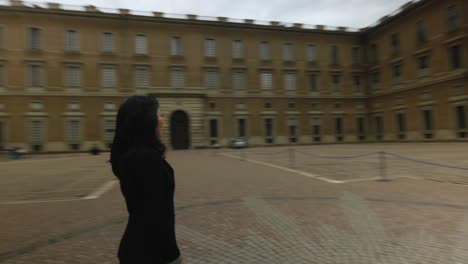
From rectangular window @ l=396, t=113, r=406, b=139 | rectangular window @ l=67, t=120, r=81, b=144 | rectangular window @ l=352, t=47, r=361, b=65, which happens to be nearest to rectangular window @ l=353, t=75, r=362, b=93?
rectangular window @ l=352, t=47, r=361, b=65

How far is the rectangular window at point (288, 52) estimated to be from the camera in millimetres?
44688

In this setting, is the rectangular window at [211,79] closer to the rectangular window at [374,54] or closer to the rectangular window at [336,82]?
the rectangular window at [336,82]

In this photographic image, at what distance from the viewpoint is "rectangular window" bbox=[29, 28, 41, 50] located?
1433 inches

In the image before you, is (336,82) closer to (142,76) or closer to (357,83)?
(357,83)

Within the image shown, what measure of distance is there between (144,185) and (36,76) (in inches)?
A: 1595

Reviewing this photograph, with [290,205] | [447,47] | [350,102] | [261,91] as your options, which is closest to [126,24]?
[261,91]

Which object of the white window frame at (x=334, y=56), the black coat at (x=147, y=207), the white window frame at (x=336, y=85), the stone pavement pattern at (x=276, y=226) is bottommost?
the stone pavement pattern at (x=276, y=226)

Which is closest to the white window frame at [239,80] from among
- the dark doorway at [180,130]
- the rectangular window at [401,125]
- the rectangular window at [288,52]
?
the rectangular window at [288,52]

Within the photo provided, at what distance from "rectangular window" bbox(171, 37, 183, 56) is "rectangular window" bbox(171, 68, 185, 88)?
192cm

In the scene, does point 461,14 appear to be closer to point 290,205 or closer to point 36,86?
point 290,205

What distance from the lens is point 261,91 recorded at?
143 ft

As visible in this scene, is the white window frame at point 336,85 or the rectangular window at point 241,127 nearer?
the rectangular window at point 241,127

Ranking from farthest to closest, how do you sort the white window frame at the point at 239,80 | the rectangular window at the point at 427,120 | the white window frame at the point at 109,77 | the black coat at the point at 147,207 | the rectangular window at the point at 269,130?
the rectangular window at the point at 269,130, the white window frame at the point at 239,80, the white window frame at the point at 109,77, the rectangular window at the point at 427,120, the black coat at the point at 147,207

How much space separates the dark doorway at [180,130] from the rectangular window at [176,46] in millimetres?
6848
